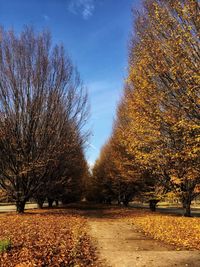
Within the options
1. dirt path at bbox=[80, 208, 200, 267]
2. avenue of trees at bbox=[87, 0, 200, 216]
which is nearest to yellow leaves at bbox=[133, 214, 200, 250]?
dirt path at bbox=[80, 208, 200, 267]

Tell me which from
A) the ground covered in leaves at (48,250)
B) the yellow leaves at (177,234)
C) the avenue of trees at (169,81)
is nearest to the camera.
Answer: the ground covered in leaves at (48,250)

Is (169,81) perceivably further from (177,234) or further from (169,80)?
(177,234)

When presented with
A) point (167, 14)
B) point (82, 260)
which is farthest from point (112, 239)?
A: point (167, 14)

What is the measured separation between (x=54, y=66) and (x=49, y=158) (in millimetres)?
5754

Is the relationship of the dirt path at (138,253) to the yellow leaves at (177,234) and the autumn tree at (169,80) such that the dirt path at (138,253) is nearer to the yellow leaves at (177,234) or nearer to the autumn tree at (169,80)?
the yellow leaves at (177,234)

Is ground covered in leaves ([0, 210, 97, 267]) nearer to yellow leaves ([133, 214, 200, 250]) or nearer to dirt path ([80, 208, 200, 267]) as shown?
dirt path ([80, 208, 200, 267])

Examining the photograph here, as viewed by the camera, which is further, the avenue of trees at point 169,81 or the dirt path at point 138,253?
the avenue of trees at point 169,81

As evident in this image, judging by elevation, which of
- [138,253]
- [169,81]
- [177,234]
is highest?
[169,81]

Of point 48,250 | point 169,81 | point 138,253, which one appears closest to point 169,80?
point 169,81

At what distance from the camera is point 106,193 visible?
45.1 metres

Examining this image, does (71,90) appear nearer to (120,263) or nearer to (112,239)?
(112,239)

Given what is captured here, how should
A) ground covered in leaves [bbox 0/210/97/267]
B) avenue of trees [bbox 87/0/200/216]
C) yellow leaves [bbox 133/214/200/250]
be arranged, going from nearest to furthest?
ground covered in leaves [bbox 0/210/97/267] → yellow leaves [bbox 133/214/200/250] → avenue of trees [bbox 87/0/200/216]

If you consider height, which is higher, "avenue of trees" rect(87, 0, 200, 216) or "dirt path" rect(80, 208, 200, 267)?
"avenue of trees" rect(87, 0, 200, 216)

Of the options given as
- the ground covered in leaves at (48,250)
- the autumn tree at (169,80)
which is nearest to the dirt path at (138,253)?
the ground covered in leaves at (48,250)
